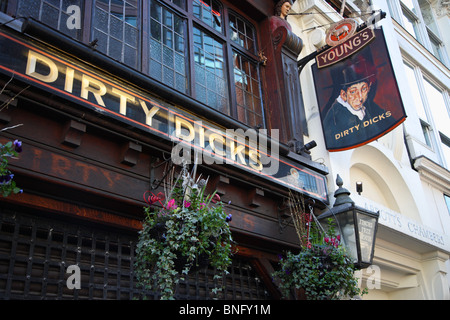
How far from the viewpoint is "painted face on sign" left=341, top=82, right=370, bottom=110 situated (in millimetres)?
9492

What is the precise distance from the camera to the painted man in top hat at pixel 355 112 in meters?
9.20

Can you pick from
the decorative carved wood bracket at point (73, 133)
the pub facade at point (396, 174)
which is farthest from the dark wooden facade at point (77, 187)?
the pub facade at point (396, 174)

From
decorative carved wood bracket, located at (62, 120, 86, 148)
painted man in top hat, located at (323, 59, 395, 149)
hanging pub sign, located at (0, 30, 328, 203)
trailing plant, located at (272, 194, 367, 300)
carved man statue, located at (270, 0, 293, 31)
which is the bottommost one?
trailing plant, located at (272, 194, 367, 300)

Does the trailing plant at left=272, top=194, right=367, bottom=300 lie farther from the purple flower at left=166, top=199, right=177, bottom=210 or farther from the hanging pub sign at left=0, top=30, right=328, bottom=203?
the purple flower at left=166, top=199, right=177, bottom=210

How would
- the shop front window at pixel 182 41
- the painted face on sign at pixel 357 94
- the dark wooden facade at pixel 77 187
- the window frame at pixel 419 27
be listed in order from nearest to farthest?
the dark wooden facade at pixel 77 187, the shop front window at pixel 182 41, the painted face on sign at pixel 357 94, the window frame at pixel 419 27

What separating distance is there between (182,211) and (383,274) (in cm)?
685

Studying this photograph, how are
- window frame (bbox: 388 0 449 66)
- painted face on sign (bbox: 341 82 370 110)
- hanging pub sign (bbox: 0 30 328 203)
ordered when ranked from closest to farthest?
hanging pub sign (bbox: 0 30 328 203)
painted face on sign (bbox: 341 82 370 110)
window frame (bbox: 388 0 449 66)

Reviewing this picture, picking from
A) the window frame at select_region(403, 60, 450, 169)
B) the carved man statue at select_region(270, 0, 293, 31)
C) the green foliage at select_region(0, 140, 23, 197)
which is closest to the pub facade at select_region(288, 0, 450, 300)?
the window frame at select_region(403, 60, 450, 169)

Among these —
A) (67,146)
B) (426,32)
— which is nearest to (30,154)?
(67,146)

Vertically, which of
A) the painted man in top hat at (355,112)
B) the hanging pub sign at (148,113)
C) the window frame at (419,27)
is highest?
the window frame at (419,27)

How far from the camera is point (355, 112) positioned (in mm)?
9445

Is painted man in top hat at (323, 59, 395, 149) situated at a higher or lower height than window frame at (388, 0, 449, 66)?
lower

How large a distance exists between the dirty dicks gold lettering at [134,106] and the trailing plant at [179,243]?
1.52m

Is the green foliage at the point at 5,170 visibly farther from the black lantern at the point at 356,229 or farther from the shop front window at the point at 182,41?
the black lantern at the point at 356,229
